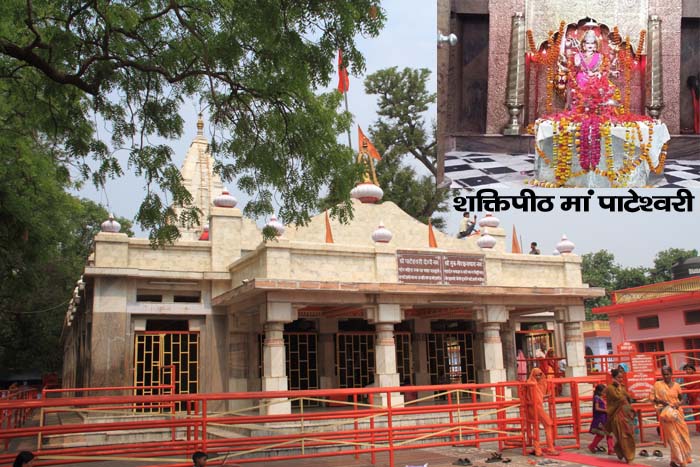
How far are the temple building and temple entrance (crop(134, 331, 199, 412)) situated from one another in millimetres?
26

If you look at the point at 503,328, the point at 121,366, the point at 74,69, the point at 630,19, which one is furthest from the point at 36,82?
the point at 503,328

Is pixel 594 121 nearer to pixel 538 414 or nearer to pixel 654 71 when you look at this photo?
pixel 654 71

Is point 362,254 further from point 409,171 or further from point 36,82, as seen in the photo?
point 409,171

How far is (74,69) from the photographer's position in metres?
9.31

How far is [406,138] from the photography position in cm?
3425

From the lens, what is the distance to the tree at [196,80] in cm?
816

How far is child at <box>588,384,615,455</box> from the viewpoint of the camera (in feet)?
30.8

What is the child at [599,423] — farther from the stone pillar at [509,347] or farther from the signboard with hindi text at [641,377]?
the stone pillar at [509,347]

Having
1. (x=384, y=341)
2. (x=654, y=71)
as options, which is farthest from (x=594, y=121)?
(x=384, y=341)

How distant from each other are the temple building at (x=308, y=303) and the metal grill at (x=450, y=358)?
0.13 feet

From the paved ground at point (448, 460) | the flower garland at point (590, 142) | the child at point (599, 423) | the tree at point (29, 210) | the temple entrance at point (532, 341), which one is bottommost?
the paved ground at point (448, 460)

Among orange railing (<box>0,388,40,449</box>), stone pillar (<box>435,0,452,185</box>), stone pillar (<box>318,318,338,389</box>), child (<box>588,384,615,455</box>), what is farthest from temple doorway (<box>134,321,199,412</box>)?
child (<box>588,384,615,455</box>)

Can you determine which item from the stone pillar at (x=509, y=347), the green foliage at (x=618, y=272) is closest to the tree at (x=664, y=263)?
the green foliage at (x=618, y=272)

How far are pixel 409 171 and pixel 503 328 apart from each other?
1520cm
